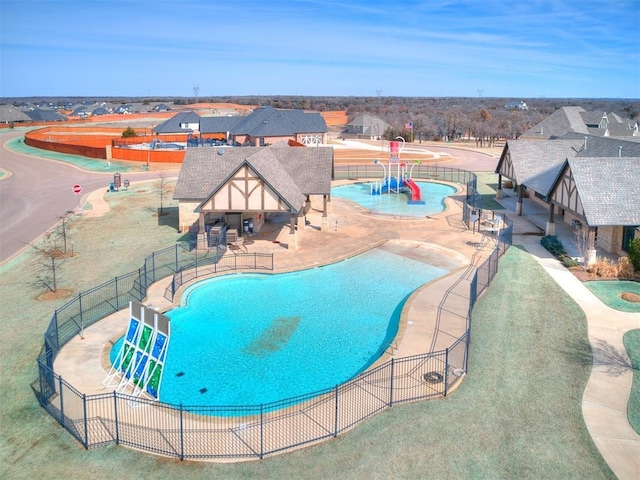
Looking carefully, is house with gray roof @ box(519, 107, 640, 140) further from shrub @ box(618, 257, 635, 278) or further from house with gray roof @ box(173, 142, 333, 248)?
shrub @ box(618, 257, 635, 278)

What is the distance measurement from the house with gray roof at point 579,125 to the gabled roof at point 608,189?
42581 millimetres

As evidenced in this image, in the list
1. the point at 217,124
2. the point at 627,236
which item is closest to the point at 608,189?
the point at 627,236

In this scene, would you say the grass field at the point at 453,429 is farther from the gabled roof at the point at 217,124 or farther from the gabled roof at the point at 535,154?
the gabled roof at the point at 217,124

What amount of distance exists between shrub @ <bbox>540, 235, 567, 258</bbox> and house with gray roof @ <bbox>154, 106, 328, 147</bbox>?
46.6 meters

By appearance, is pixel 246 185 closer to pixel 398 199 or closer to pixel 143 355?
pixel 143 355

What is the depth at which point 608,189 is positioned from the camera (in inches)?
1200

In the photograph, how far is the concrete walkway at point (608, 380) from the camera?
14859 millimetres

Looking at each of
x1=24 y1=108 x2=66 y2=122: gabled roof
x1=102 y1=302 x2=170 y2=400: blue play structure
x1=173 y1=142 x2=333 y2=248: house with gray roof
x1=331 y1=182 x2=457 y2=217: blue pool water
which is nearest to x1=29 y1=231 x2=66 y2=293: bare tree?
x1=173 y1=142 x2=333 y2=248: house with gray roof

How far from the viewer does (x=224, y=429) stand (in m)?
15.8

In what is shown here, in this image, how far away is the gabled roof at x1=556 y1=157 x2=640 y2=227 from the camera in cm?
2905

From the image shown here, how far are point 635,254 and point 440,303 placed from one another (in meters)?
10.9

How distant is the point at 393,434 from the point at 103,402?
8.66 m

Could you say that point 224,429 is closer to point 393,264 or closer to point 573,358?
point 573,358

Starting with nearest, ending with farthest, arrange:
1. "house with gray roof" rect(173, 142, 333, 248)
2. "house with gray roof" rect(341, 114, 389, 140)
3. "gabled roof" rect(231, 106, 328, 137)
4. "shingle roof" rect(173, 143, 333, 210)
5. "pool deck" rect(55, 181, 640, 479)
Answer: "pool deck" rect(55, 181, 640, 479) < "house with gray roof" rect(173, 142, 333, 248) < "shingle roof" rect(173, 143, 333, 210) < "gabled roof" rect(231, 106, 328, 137) < "house with gray roof" rect(341, 114, 389, 140)
